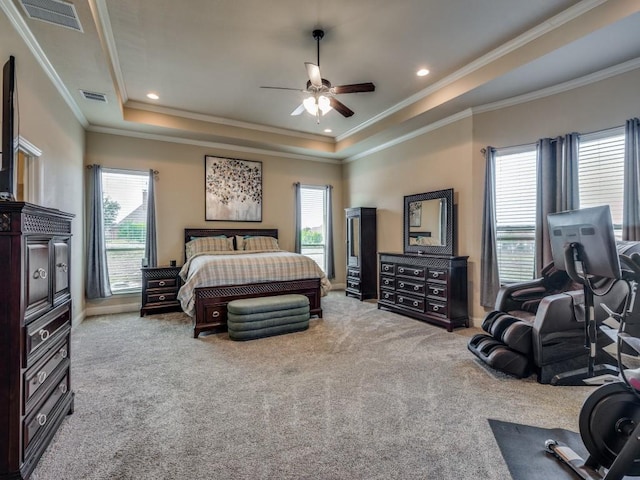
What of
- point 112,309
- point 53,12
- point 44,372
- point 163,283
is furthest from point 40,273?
point 112,309

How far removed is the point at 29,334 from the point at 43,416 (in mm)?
549

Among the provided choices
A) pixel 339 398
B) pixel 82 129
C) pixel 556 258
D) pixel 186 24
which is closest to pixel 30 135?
pixel 186 24

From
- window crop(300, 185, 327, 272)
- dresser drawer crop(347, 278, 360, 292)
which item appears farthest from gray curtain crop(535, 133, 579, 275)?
window crop(300, 185, 327, 272)

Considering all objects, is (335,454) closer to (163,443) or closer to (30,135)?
(163,443)

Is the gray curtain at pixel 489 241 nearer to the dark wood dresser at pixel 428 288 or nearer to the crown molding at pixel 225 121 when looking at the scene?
the dark wood dresser at pixel 428 288

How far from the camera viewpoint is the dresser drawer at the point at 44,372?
5.44 ft

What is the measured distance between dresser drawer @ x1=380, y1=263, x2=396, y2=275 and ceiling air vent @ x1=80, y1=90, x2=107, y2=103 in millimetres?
4695

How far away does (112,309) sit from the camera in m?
5.26

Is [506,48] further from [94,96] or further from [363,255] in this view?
[94,96]

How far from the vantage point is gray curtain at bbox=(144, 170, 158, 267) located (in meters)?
5.44

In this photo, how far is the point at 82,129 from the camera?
4.96 meters

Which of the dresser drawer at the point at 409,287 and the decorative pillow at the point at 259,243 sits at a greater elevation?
the decorative pillow at the point at 259,243

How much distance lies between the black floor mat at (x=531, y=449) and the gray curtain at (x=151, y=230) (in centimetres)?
528

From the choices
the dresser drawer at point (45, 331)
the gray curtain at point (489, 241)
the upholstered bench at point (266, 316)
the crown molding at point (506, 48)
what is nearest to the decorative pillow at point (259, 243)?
the upholstered bench at point (266, 316)
